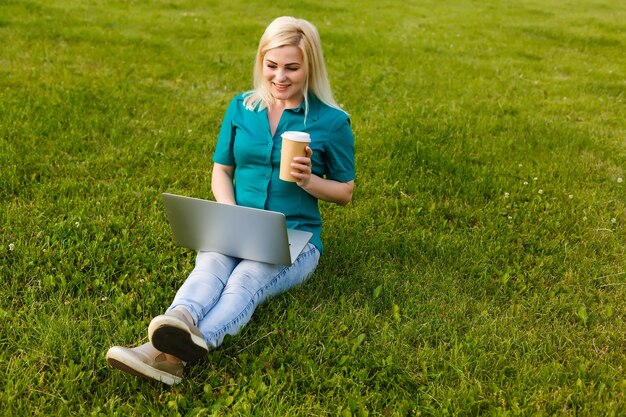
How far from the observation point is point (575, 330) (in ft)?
10.7

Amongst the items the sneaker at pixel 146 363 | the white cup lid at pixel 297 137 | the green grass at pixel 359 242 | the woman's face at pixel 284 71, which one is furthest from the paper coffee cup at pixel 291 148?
the sneaker at pixel 146 363

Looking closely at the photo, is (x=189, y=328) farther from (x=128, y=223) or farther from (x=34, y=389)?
(x=128, y=223)

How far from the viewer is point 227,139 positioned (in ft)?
11.2

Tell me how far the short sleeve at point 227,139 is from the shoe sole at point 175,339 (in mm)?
1161

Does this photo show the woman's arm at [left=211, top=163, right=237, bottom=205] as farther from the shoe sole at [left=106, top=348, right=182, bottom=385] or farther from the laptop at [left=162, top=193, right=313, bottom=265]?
the shoe sole at [left=106, top=348, right=182, bottom=385]

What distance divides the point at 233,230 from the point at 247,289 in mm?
291

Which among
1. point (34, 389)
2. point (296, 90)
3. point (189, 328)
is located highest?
point (296, 90)

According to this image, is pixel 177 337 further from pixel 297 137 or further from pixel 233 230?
pixel 297 137

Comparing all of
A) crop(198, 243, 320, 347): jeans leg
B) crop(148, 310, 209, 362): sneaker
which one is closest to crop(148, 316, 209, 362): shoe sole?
crop(148, 310, 209, 362): sneaker

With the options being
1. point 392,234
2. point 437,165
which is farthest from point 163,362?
point 437,165

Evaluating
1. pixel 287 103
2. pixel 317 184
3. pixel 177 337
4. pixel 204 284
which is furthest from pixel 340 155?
pixel 177 337

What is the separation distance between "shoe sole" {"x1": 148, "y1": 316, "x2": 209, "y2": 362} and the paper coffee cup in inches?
32.6

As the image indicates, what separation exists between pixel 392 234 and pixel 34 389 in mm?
2365

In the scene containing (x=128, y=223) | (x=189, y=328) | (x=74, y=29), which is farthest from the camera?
(x=74, y=29)
